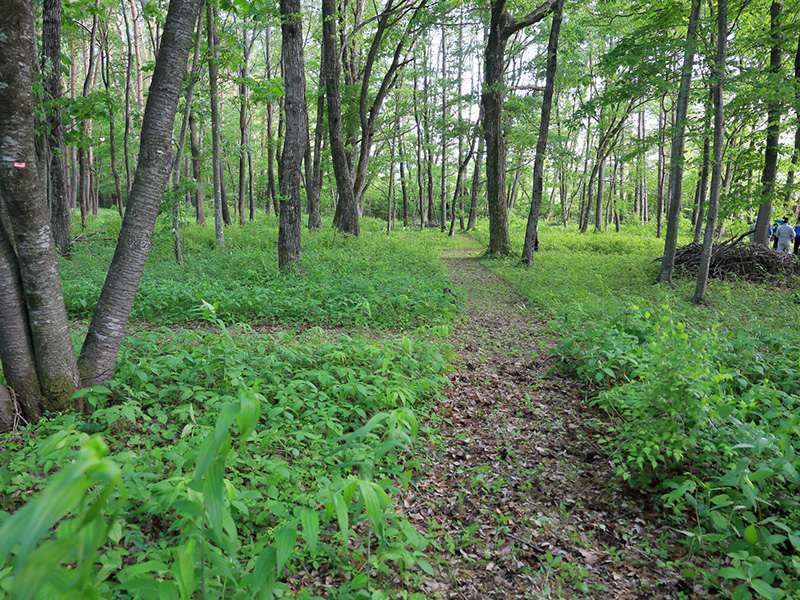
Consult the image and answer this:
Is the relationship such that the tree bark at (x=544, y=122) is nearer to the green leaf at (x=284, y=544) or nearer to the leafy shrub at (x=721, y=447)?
the leafy shrub at (x=721, y=447)

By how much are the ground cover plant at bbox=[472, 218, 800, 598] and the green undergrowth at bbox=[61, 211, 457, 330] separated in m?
2.86

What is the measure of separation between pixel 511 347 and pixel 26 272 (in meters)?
5.92

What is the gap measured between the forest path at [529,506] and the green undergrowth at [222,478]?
0.32m

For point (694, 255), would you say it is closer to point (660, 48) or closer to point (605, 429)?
point (660, 48)

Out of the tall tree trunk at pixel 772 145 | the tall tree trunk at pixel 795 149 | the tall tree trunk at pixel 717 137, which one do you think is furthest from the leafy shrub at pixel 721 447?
the tall tree trunk at pixel 772 145

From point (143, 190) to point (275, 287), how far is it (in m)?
4.64

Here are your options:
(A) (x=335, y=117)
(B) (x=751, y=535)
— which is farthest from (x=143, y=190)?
(A) (x=335, y=117)

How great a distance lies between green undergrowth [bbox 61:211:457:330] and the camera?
7.23 m

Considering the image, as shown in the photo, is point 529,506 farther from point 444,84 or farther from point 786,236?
point 444,84

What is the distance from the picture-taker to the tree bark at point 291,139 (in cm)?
996

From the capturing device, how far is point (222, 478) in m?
1.60

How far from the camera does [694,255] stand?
11.8 m

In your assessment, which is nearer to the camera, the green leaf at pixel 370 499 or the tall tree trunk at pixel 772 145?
the green leaf at pixel 370 499

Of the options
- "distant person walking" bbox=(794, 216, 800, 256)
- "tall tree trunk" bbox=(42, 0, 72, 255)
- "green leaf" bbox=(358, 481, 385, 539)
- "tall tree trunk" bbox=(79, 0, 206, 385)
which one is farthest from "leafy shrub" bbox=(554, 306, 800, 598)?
"distant person walking" bbox=(794, 216, 800, 256)
